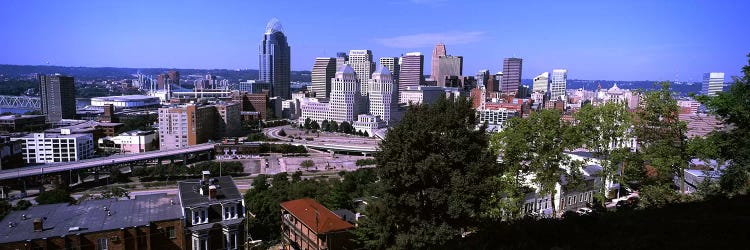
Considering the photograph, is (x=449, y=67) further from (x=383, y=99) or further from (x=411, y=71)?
(x=383, y=99)

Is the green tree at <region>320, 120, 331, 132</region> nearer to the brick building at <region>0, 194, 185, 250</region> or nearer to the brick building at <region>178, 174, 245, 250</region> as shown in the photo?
the brick building at <region>178, 174, 245, 250</region>

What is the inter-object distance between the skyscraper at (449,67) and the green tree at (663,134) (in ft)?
519

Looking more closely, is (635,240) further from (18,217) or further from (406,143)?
(18,217)

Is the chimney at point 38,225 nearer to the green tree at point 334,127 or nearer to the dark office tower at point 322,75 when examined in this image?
the green tree at point 334,127

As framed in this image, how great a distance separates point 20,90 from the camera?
155m

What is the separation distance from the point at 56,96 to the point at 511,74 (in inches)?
5615

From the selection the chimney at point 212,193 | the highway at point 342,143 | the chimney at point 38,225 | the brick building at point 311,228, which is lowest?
the highway at point 342,143

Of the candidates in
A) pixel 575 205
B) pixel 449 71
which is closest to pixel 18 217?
pixel 575 205

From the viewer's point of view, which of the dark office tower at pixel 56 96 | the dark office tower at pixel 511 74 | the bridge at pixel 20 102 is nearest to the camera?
the dark office tower at pixel 56 96

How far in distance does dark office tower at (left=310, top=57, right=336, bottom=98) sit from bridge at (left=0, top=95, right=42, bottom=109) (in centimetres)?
7156

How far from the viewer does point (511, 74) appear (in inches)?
6934

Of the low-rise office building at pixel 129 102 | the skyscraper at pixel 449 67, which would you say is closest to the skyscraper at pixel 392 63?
A: the skyscraper at pixel 449 67

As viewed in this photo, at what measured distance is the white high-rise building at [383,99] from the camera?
95938mm

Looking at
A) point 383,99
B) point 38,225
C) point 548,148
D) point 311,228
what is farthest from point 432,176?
point 383,99
